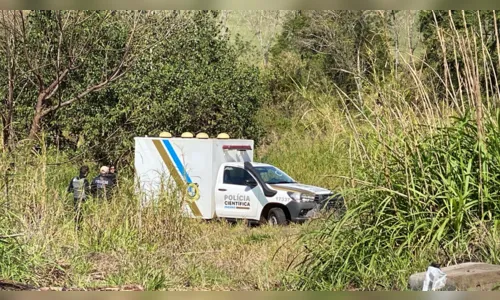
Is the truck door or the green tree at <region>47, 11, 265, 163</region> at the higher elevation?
the green tree at <region>47, 11, 265, 163</region>

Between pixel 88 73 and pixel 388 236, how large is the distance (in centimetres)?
1649

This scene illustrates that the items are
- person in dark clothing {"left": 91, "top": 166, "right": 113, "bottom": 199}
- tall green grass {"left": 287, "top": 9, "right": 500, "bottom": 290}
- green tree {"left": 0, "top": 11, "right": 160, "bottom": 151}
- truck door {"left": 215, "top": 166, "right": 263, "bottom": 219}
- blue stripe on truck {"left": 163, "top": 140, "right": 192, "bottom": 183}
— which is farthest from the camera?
blue stripe on truck {"left": 163, "top": 140, "right": 192, "bottom": 183}

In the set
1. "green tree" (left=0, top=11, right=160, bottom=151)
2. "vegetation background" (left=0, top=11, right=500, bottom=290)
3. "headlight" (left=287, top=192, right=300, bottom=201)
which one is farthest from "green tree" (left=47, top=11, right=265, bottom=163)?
"vegetation background" (left=0, top=11, right=500, bottom=290)

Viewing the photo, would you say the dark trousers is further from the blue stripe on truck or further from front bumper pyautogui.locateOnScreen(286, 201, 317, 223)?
the blue stripe on truck

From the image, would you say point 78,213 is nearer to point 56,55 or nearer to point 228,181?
point 56,55

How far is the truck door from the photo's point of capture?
1526 centimetres

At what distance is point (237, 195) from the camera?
15492mm

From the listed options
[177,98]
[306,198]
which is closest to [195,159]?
[306,198]

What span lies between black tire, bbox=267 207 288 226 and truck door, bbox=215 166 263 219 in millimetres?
294

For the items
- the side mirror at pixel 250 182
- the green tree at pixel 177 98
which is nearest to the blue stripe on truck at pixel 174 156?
the side mirror at pixel 250 182

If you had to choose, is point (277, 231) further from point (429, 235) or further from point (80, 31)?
point (429, 235)

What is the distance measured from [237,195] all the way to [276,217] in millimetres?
1093

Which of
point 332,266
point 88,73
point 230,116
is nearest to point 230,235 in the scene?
point 332,266

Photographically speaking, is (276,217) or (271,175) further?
(271,175)
